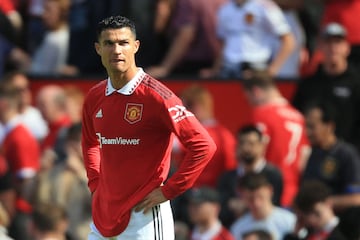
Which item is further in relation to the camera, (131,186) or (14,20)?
(14,20)

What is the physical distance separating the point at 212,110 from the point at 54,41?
210cm

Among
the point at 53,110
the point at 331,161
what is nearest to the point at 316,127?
the point at 331,161

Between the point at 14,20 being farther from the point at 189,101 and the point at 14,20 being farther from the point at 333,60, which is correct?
the point at 333,60

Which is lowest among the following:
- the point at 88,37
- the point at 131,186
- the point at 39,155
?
the point at 39,155

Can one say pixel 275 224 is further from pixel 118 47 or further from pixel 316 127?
pixel 118 47

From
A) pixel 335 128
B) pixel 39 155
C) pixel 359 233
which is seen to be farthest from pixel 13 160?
pixel 359 233

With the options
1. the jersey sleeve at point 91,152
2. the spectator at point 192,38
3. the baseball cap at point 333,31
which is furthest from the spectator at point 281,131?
the jersey sleeve at point 91,152

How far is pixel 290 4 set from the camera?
1443 centimetres

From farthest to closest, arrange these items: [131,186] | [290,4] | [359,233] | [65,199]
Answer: [290,4] < [65,199] < [359,233] < [131,186]

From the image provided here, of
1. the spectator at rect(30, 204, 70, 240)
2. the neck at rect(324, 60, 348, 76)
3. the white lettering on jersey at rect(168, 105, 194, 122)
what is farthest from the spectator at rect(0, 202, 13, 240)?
the white lettering on jersey at rect(168, 105, 194, 122)

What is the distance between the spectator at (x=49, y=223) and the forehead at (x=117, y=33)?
384 cm

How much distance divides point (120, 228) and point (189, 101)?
16.2ft

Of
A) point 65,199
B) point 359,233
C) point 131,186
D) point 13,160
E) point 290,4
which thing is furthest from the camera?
point 290,4

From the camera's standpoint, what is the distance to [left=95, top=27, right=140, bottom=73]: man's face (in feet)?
25.2
